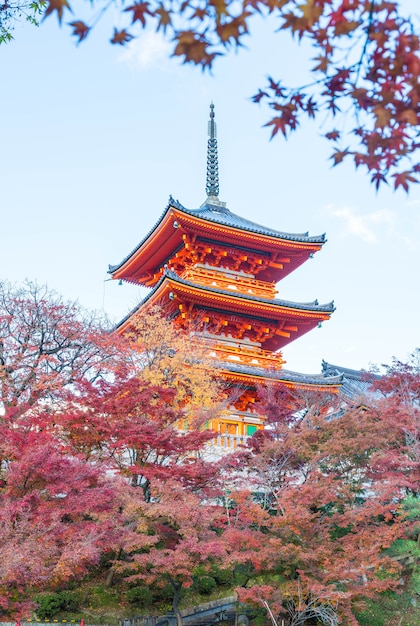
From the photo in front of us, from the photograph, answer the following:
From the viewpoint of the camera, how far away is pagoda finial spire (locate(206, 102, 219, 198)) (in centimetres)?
3102

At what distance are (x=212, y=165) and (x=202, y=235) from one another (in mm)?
8390

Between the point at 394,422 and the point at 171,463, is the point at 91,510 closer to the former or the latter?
the point at 171,463

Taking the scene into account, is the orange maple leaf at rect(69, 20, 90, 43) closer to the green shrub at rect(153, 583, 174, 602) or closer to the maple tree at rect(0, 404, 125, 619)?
the maple tree at rect(0, 404, 125, 619)

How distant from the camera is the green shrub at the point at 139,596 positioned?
543 inches

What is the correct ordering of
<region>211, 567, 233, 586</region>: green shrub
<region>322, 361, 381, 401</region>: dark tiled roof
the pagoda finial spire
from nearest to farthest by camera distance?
<region>211, 567, 233, 586</region>: green shrub, <region>322, 361, 381, 401</region>: dark tiled roof, the pagoda finial spire

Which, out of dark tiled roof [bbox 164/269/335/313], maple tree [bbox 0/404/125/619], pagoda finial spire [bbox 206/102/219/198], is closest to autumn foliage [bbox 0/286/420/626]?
maple tree [bbox 0/404/125/619]

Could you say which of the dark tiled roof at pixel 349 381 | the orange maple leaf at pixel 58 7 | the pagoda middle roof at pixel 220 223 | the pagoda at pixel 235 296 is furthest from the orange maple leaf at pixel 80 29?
the dark tiled roof at pixel 349 381

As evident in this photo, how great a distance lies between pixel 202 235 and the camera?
24.8 metres

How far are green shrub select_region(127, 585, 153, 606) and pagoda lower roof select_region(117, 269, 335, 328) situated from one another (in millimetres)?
10659

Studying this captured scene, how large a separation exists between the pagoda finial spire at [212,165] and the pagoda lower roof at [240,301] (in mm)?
8160

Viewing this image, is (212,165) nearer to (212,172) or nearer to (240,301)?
(212,172)

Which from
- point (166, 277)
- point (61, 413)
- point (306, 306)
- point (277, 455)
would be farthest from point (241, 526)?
point (306, 306)

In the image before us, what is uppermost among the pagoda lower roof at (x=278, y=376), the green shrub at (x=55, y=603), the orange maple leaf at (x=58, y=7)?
the pagoda lower roof at (x=278, y=376)

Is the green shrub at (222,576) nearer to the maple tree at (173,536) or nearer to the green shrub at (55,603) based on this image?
the maple tree at (173,536)
